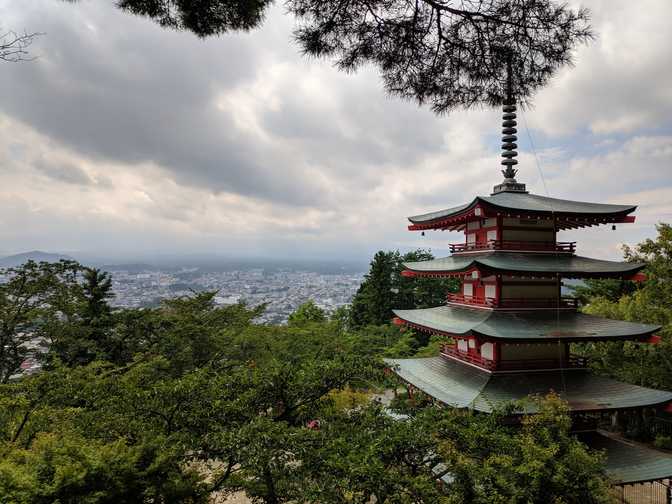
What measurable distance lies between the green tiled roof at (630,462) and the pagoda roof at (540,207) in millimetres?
6093

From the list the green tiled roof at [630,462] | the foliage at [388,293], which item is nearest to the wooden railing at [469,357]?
the green tiled roof at [630,462]

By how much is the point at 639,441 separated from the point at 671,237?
29.0 feet

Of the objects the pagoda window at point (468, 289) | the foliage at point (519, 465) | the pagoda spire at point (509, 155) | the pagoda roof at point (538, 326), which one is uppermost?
the pagoda spire at point (509, 155)

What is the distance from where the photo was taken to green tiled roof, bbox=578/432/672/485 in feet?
28.0

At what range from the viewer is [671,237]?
15.1 meters

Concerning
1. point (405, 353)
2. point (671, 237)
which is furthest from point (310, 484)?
point (405, 353)

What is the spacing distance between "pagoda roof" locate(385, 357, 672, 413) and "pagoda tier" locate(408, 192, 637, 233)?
419cm

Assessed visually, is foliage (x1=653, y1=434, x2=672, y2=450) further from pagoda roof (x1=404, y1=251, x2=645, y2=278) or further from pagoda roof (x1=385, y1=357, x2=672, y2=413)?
pagoda roof (x1=404, y1=251, x2=645, y2=278)

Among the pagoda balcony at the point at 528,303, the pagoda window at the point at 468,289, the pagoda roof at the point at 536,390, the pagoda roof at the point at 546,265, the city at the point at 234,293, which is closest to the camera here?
the pagoda roof at the point at 536,390

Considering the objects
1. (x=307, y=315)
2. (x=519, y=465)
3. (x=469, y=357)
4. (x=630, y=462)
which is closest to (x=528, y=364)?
(x=469, y=357)

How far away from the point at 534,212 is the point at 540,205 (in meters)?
0.83

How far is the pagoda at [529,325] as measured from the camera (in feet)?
31.5

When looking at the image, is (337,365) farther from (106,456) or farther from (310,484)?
(106,456)

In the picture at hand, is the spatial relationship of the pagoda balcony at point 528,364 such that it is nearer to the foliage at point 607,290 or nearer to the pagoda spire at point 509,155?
the pagoda spire at point 509,155
